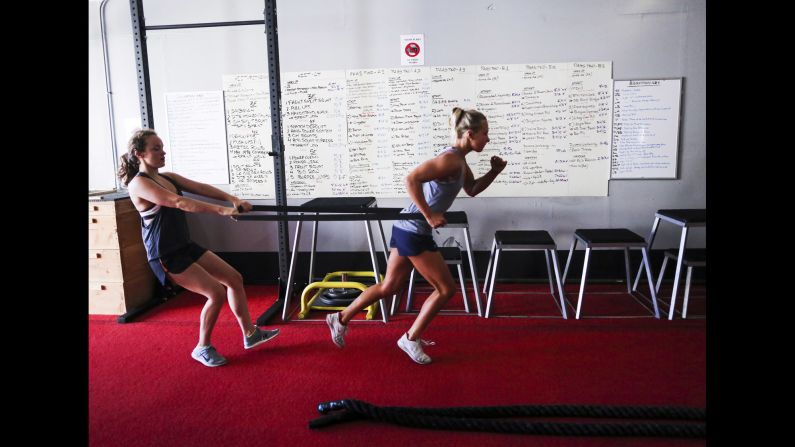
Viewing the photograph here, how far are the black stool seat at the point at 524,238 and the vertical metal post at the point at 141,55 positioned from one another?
271cm

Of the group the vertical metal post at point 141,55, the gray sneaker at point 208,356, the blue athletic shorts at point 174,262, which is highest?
the vertical metal post at point 141,55

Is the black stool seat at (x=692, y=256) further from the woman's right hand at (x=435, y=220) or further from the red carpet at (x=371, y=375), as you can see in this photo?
the woman's right hand at (x=435, y=220)

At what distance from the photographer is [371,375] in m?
2.72

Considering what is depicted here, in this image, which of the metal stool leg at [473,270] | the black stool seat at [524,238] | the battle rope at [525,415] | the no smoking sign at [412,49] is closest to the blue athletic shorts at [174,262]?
the battle rope at [525,415]

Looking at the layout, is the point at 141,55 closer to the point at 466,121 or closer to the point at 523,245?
the point at 466,121

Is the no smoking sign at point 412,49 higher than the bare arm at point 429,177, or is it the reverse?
the no smoking sign at point 412,49

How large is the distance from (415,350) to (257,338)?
1041mm

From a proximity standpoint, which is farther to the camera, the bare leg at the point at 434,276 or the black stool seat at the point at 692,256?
the black stool seat at the point at 692,256

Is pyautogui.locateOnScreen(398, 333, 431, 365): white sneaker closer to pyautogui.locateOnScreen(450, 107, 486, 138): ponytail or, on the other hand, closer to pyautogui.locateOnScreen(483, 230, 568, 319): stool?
pyautogui.locateOnScreen(483, 230, 568, 319): stool

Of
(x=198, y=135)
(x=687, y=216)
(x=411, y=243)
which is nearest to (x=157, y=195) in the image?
(x=411, y=243)

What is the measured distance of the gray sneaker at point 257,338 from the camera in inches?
122
